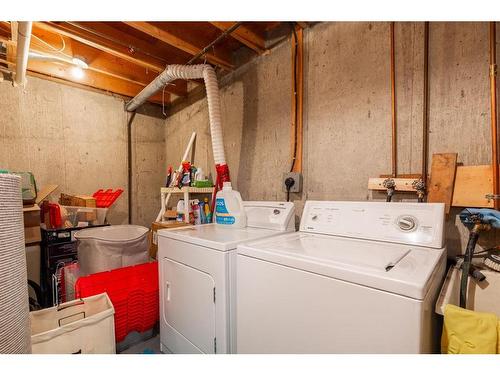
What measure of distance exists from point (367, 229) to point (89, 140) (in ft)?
10.7

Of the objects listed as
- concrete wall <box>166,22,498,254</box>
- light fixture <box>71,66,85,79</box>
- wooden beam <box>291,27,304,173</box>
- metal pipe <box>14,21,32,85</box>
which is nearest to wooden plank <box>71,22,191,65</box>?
metal pipe <box>14,21,32,85</box>

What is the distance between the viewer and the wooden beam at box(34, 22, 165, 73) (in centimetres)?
187

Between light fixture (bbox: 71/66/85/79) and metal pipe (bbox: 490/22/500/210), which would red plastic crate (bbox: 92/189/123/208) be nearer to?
light fixture (bbox: 71/66/85/79)

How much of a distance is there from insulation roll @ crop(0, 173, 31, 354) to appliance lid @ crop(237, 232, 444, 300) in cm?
82

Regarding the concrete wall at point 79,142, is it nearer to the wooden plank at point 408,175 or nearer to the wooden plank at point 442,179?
the wooden plank at point 408,175

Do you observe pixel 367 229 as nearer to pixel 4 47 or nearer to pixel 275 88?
pixel 275 88

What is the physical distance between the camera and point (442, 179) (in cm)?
130

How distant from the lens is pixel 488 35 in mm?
1224

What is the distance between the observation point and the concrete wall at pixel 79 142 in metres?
2.52

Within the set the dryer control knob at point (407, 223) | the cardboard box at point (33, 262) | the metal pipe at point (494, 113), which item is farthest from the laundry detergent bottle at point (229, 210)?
the cardboard box at point (33, 262)

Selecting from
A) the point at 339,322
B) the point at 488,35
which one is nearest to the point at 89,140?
the point at 339,322

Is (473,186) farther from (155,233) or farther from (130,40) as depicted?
(130,40)

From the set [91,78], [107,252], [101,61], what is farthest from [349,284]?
[91,78]
